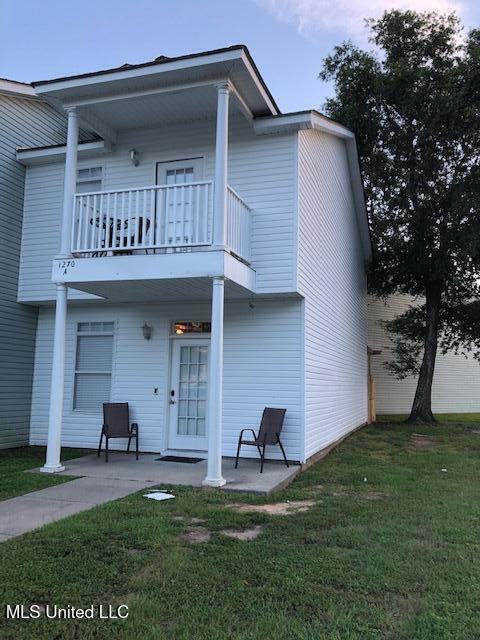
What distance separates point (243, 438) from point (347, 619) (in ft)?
19.2

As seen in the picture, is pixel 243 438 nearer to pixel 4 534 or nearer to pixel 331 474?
pixel 331 474

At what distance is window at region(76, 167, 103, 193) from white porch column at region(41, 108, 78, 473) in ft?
6.88

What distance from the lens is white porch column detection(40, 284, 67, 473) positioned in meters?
8.05

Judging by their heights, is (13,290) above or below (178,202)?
below

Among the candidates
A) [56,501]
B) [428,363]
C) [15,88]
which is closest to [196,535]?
[56,501]

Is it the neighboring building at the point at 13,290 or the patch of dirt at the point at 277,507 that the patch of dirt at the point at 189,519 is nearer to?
the patch of dirt at the point at 277,507

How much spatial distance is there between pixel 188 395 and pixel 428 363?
1140 centimetres

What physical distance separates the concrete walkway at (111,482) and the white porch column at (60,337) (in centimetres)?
39

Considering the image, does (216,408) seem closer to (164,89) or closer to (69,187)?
(69,187)

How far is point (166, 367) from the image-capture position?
995cm

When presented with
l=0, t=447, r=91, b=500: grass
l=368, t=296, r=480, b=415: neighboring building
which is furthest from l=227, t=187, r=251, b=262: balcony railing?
l=368, t=296, r=480, b=415: neighboring building

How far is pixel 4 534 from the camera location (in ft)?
16.3

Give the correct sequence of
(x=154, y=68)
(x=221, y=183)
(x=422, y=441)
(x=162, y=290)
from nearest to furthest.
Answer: (x=221, y=183)
(x=154, y=68)
(x=162, y=290)
(x=422, y=441)

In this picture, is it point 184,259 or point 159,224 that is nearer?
point 184,259
